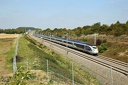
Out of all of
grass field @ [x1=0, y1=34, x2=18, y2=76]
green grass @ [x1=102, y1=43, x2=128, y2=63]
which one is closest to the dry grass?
grass field @ [x1=0, y1=34, x2=18, y2=76]

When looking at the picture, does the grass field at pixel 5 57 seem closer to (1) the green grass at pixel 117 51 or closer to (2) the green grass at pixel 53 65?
(2) the green grass at pixel 53 65

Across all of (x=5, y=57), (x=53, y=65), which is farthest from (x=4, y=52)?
(x=53, y=65)

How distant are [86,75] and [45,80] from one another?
11187 millimetres

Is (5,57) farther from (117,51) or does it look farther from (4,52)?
(117,51)

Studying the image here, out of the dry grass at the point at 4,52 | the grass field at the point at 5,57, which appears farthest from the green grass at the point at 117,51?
the dry grass at the point at 4,52

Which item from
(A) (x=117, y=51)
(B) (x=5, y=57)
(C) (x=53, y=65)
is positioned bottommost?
(A) (x=117, y=51)

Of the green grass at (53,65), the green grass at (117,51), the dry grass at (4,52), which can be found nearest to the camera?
the dry grass at (4,52)

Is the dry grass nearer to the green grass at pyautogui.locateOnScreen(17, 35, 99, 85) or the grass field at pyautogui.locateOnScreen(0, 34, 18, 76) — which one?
the grass field at pyautogui.locateOnScreen(0, 34, 18, 76)

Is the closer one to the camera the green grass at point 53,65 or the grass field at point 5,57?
the grass field at point 5,57

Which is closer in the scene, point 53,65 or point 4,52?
point 53,65

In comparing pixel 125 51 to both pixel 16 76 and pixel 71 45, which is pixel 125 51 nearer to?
pixel 71 45

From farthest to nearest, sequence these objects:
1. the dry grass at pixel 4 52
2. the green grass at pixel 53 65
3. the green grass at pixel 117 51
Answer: the green grass at pixel 117 51, the green grass at pixel 53 65, the dry grass at pixel 4 52

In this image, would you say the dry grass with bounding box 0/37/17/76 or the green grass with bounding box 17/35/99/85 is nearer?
the dry grass with bounding box 0/37/17/76

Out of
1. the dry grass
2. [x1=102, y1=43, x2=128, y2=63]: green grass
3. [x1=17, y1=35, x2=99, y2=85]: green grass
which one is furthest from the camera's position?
[x1=102, y1=43, x2=128, y2=63]: green grass
